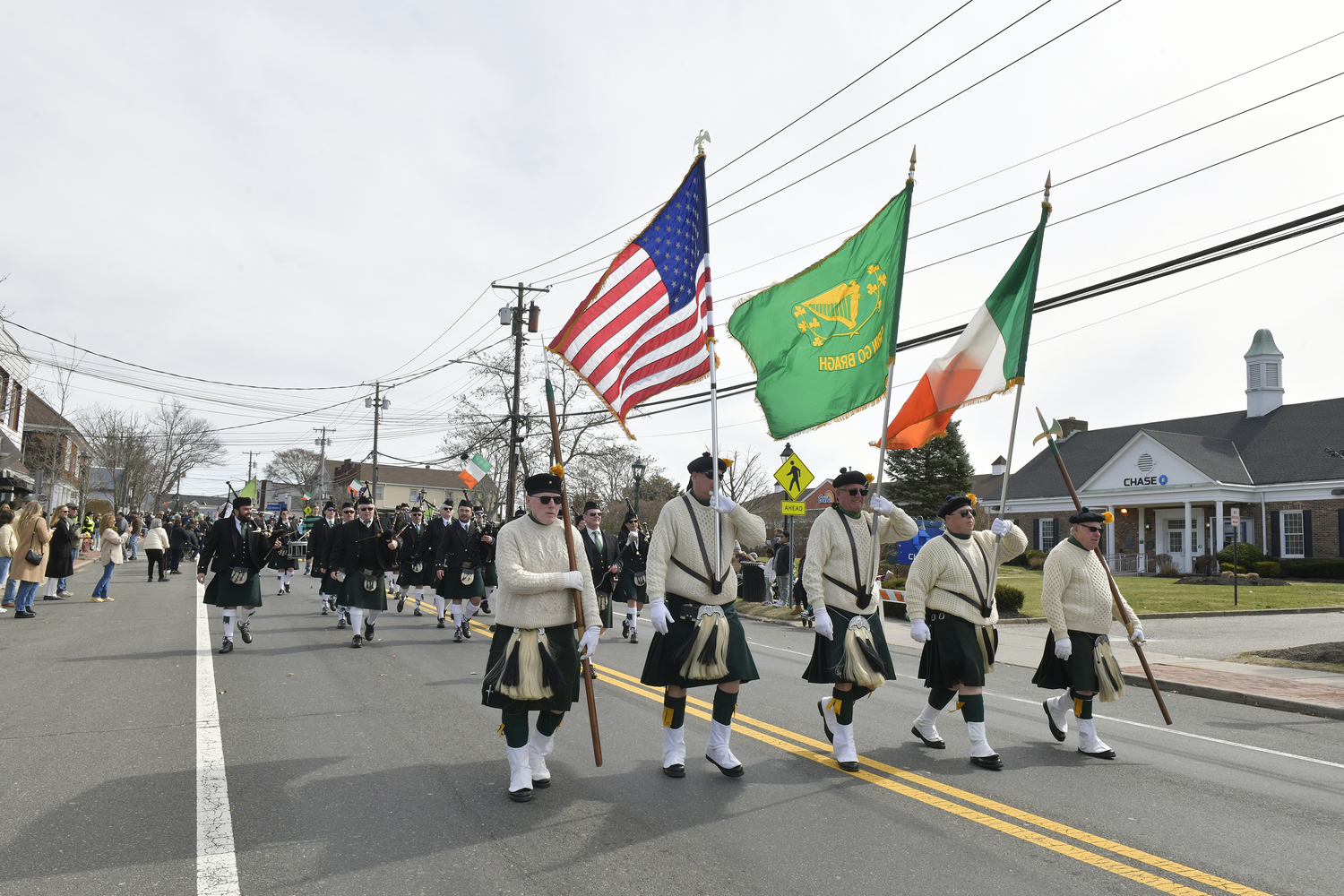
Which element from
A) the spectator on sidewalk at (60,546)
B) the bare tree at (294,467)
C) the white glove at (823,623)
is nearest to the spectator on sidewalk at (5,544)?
the spectator on sidewalk at (60,546)

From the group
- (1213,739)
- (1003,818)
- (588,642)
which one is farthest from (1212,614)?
(588,642)

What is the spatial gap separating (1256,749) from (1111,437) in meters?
43.3

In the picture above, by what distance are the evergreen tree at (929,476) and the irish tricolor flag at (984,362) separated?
39941 millimetres

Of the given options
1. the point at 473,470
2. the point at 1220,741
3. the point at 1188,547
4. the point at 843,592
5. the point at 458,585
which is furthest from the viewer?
the point at 1188,547

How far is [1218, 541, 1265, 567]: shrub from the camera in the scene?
1310 inches

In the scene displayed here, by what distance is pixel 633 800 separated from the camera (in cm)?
496

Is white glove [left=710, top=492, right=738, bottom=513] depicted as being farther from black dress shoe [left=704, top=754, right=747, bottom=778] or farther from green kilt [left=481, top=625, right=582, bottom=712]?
black dress shoe [left=704, top=754, right=747, bottom=778]

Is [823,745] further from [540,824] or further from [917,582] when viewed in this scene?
[540,824]

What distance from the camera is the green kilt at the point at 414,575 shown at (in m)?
14.2

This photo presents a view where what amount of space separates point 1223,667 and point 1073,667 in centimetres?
730

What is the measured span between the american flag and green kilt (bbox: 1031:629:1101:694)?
3325mm

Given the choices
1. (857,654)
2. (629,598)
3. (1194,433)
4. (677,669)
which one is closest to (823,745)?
(857,654)

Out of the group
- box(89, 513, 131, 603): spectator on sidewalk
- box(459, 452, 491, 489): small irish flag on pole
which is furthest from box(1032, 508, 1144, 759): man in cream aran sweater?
box(459, 452, 491, 489): small irish flag on pole

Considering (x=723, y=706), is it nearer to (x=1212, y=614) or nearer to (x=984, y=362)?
(x=984, y=362)
